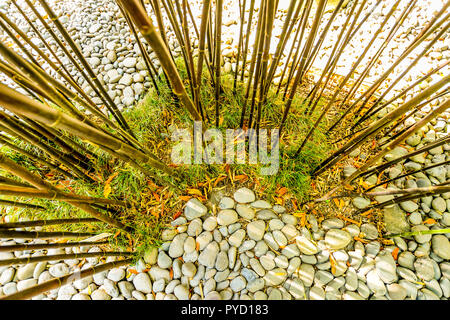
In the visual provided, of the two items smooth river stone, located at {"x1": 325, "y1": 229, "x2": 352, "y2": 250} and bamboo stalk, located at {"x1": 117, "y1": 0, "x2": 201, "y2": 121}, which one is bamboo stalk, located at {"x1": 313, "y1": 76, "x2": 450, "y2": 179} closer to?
smooth river stone, located at {"x1": 325, "y1": 229, "x2": 352, "y2": 250}

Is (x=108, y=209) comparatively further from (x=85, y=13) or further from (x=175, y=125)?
(x=85, y=13)

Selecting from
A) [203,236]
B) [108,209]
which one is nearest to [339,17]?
[203,236]

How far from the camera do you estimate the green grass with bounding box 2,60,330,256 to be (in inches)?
53.2

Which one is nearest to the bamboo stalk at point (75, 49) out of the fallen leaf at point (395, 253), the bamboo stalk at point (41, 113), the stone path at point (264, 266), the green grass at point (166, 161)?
the green grass at point (166, 161)

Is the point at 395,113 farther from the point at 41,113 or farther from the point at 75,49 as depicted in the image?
the point at 75,49

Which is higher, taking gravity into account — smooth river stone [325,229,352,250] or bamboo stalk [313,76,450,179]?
bamboo stalk [313,76,450,179]

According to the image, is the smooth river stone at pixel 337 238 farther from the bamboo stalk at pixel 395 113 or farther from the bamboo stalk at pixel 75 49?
the bamboo stalk at pixel 75 49

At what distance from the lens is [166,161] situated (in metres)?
1.49

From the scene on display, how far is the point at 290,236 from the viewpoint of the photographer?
1.32 meters

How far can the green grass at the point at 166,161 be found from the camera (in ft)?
4.43

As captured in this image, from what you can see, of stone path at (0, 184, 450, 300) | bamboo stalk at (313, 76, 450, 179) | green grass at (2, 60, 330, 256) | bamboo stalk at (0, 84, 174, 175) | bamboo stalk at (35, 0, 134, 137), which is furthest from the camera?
green grass at (2, 60, 330, 256)

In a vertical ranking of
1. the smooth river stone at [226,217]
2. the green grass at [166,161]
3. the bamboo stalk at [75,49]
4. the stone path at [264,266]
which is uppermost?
the bamboo stalk at [75,49]

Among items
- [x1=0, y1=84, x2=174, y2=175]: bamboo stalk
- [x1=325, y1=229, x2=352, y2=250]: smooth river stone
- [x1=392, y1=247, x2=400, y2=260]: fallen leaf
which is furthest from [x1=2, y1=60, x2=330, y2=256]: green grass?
[x1=0, y1=84, x2=174, y2=175]: bamboo stalk

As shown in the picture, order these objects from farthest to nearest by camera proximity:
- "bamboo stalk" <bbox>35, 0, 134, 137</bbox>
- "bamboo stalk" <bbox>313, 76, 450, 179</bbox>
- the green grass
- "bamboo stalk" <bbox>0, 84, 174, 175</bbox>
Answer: the green grass → "bamboo stalk" <bbox>35, 0, 134, 137</bbox> → "bamboo stalk" <bbox>313, 76, 450, 179</bbox> → "bamboo stalk" <bbox>0, 84, 174, 175</bbox>
